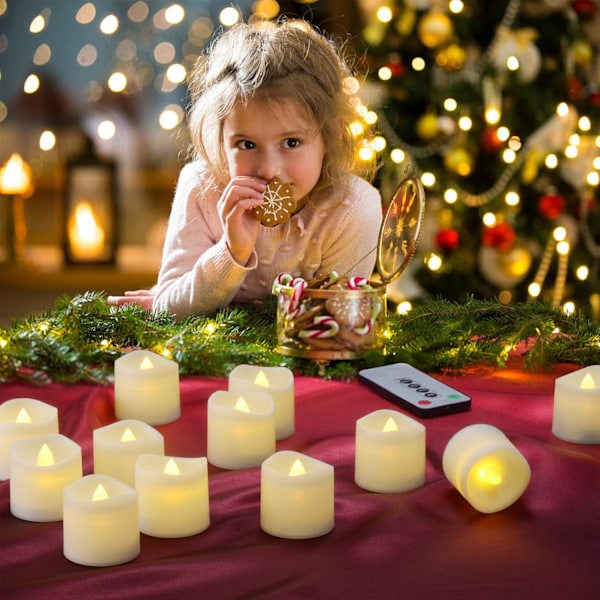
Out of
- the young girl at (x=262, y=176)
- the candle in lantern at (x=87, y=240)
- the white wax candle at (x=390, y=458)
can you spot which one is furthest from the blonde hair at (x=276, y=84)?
the candle in lantern at (x=87, y=240)

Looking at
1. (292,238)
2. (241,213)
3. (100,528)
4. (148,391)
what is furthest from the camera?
(292,238)

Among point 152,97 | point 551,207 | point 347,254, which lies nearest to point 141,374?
point 347,254

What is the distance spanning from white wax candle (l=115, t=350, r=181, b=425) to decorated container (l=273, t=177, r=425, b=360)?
24cm

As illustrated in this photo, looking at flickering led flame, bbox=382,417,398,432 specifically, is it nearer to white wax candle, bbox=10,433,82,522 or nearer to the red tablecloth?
the red tablecloth

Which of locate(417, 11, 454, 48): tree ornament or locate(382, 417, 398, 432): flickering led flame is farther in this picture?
locate(417, 11, 454, 48): tree ornament

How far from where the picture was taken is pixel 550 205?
3.21m

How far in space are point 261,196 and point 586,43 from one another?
2.14m

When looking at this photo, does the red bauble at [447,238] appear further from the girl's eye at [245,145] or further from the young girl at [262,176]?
the girl's eye at [245,145]

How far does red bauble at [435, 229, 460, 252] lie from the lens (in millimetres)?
3160

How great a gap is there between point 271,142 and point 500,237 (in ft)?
5.53

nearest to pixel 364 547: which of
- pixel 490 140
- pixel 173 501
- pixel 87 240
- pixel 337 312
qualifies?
pixel 173 501

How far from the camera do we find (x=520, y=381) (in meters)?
1.33

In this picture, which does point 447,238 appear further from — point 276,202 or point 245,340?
point 245,340

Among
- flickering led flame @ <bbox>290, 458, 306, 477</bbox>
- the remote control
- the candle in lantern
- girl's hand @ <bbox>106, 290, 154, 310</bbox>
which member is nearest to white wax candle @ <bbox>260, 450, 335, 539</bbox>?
flickering led flame @ <bbox>290, 458, 306, 477</bbox>
